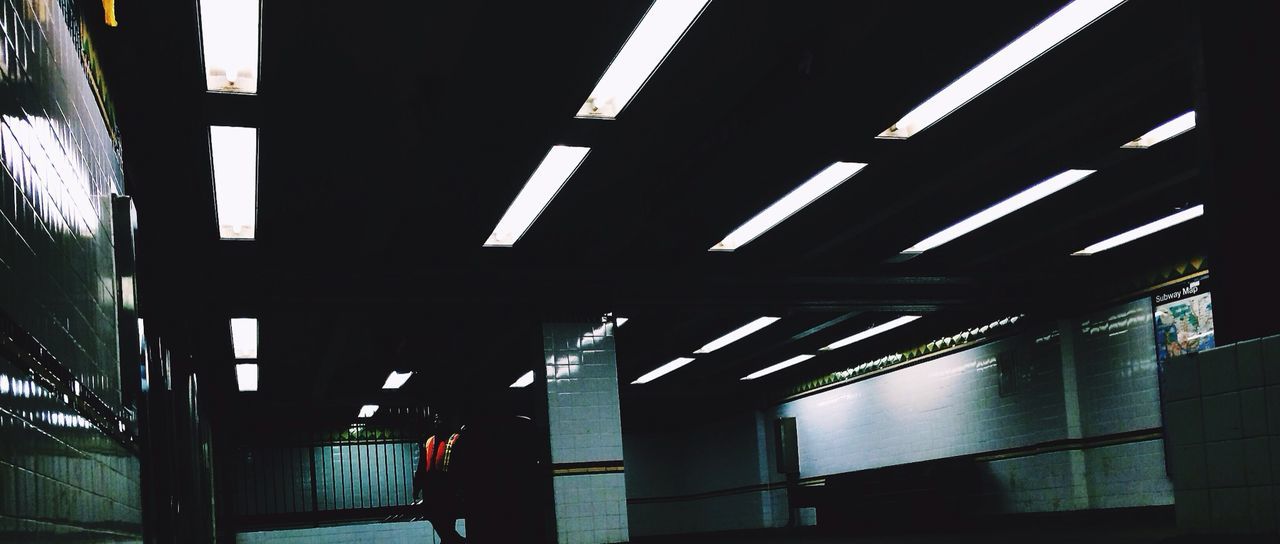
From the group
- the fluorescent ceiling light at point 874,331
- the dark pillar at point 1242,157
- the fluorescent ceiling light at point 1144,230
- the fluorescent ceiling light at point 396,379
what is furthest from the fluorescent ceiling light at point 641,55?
the fluorescent ceiling light at point 396,379

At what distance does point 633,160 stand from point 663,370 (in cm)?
1115

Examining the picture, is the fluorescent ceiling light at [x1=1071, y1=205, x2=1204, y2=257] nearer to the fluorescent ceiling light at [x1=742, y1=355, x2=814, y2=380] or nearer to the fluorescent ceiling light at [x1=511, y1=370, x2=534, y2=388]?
the fluorescent ceiling light at [x1=742, y1=355, x2=814, y2=380]

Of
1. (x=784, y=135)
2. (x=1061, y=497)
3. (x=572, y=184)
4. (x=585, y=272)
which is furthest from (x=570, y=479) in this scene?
(x=1061, y=497)

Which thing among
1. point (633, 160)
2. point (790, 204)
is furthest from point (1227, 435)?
point (790, 204)

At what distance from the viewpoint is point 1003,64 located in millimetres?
6020

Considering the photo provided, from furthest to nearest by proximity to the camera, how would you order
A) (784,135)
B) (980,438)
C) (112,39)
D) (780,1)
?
(980,438) → (784,135) → (780,1) → (112,39)

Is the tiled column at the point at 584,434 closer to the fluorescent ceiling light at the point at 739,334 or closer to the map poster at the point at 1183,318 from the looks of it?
the fluorescent ceiling light at the point at 739,334

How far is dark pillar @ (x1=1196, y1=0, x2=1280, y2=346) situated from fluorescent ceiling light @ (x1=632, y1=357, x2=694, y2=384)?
14195 mm

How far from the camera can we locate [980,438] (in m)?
14.5

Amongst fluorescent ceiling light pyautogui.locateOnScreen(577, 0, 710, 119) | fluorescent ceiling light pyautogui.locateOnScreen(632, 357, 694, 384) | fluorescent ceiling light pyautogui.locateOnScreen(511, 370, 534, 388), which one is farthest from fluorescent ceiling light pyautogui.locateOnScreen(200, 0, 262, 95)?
fluorescent ceiling light pyautogui.locateOnScreen(511, 370, 534, 388)

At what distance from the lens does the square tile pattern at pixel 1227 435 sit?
8.52 ft

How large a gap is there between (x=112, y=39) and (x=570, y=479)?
6823mm

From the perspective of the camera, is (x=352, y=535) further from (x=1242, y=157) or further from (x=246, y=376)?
(x=1242, y=157)

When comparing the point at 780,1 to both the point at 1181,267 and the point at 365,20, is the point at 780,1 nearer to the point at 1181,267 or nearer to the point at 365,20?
the point at 365,20
